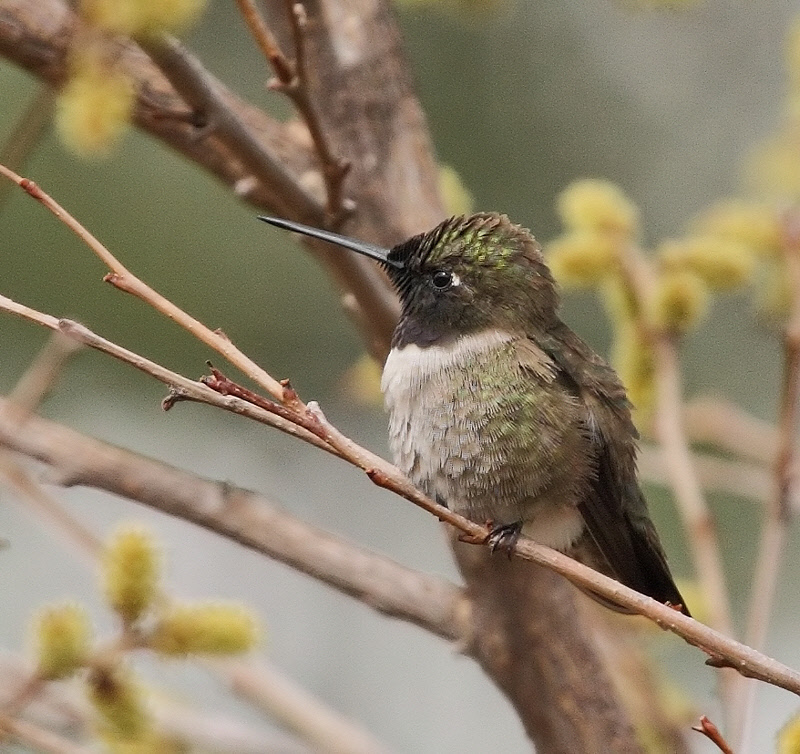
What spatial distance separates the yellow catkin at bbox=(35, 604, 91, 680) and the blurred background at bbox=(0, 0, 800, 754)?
12.3 feet

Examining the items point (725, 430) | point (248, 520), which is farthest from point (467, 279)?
point (725, 430)

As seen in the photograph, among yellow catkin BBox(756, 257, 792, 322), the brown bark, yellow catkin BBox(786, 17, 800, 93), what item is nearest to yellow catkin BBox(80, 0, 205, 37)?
the brown bark

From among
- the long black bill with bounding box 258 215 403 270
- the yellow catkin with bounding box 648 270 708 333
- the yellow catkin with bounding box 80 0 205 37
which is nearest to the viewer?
the yellow catkin with bounding box 80 0 205 37

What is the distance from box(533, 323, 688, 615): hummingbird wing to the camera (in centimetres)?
229

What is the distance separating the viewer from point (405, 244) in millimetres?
2381

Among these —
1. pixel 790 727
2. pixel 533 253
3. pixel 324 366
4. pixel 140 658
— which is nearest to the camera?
pixel 790 727

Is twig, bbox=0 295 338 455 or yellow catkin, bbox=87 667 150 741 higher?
twig, bbox=0 295 338 455

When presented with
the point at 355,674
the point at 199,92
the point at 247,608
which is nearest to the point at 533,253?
the point at 199,92

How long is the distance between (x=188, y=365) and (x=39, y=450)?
392 centimetres

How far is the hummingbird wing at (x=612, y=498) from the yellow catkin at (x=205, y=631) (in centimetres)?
69

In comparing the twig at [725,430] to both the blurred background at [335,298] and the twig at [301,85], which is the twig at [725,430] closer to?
the twig at [301,85]

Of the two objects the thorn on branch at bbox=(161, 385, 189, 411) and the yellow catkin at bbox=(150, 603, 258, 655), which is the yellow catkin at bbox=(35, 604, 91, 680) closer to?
the yellow catkin at bbox=(150, 603, 258, 655)

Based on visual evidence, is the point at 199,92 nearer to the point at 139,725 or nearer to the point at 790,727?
the point at 139,725

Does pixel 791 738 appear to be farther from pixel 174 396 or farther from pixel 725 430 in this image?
pixel 725 430
